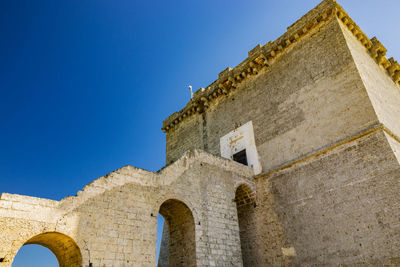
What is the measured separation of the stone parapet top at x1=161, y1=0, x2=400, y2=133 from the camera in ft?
37.0

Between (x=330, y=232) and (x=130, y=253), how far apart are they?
18.9 feet

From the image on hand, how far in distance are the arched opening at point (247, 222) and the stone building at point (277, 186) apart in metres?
0.04

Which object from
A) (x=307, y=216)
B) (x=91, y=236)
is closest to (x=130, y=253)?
(x=91, y=236)

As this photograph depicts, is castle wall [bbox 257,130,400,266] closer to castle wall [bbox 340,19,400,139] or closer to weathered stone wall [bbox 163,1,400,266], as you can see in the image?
weathered stone wall [bbox 163,1,400,266]

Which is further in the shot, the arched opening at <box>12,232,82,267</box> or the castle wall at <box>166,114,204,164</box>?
the castle wall at <box>166,114,204,164</box>

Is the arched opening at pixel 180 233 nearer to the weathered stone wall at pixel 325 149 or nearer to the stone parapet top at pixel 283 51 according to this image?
the weathered stone wall at pixel 325 149

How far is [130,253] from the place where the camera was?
674cm

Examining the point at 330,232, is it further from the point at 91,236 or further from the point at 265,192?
the point at 91,236

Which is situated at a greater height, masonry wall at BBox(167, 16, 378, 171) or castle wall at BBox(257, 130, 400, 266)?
masonry wall at BBox(167, 16, 378, 171)

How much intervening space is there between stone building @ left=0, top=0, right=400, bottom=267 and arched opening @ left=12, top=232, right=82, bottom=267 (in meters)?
0.04

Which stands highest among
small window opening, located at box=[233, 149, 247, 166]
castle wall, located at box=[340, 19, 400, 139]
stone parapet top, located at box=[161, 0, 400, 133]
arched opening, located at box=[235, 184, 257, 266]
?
stone parapet top, located at box=[161, 0, 400, 133]

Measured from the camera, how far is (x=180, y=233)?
869 cm

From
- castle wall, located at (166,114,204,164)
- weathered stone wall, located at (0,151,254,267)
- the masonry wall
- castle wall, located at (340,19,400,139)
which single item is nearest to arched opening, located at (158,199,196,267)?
weathered stone wall, located at (0,151,254,267)

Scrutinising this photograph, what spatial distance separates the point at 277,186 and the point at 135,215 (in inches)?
216
